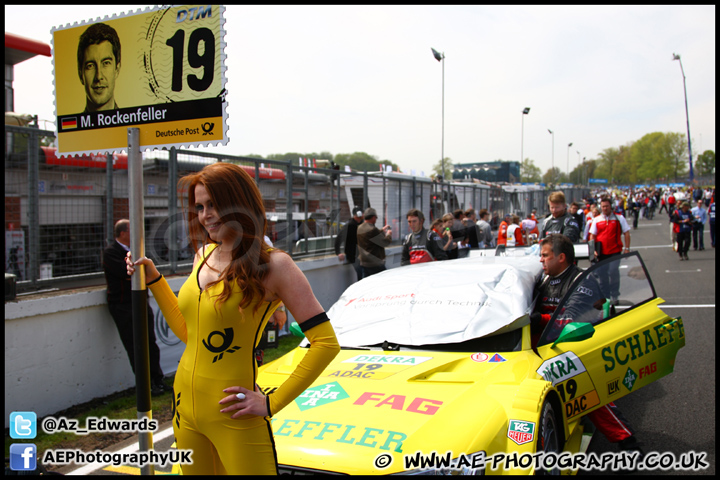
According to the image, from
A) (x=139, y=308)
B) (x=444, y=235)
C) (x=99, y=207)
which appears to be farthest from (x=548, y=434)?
(x=444, y=235)

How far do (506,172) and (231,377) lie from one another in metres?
57.7

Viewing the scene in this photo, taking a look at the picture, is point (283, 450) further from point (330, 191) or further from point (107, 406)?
point (330, 191)

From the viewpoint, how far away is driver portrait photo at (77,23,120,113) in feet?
8.09

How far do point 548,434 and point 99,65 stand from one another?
118 inches

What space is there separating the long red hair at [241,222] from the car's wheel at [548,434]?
1.79 meters

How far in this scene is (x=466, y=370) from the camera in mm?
3221

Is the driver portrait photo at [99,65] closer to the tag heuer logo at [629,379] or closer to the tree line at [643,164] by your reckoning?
the tag heuer logo at [629,379]

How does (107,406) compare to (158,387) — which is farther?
(158,387)

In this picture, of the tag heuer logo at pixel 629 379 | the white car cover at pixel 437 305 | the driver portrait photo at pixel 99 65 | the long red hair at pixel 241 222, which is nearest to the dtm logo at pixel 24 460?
the long red hair at pixel 241 222

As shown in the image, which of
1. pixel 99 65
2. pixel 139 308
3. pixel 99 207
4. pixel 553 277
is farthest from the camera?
pixel 99 207

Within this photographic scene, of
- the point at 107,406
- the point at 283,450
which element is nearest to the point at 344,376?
the point at 283,450

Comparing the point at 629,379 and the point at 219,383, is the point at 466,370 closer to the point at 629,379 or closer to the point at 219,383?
the point at 629,379

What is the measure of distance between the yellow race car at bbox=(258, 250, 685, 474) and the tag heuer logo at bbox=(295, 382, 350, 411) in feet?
0.04

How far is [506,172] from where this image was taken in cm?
5681
